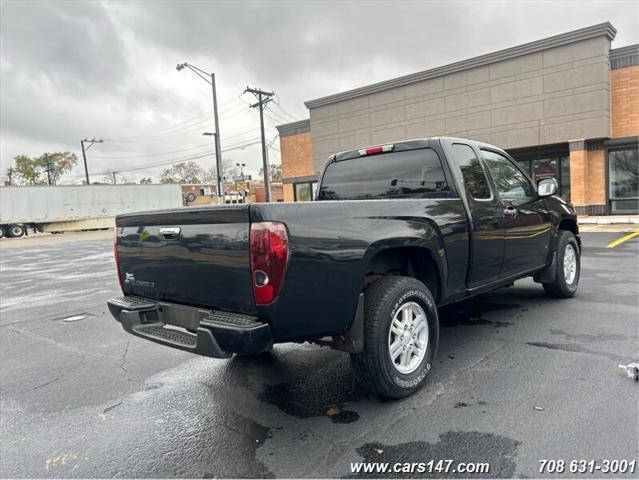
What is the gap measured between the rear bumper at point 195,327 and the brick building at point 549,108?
1782 centimetres

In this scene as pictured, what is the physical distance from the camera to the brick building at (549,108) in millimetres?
16562

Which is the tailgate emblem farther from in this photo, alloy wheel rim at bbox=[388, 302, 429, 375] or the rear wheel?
the rear wheel

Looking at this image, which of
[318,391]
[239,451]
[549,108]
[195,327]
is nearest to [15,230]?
[549,108]

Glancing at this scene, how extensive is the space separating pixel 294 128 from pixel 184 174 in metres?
76.4

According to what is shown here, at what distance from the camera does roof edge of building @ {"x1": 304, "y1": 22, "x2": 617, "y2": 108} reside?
16.3m

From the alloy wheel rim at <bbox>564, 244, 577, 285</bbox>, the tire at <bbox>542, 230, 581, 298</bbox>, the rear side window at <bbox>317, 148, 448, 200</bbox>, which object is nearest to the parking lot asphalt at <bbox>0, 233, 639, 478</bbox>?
the tire at <bbox>542, 230, 581, 298</bbox>

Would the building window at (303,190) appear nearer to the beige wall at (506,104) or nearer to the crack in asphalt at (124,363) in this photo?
the beige wall at (506,104)

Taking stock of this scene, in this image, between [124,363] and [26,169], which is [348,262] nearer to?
[124,363]

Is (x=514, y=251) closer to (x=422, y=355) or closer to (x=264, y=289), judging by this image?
(x=422, y=355)

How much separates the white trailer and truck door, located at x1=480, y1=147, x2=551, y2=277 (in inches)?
1325

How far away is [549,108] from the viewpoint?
17625mm

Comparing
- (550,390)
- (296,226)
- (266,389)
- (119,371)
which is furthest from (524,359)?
(119,371)

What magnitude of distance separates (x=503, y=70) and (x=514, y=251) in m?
16.2

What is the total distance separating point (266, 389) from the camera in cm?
370
